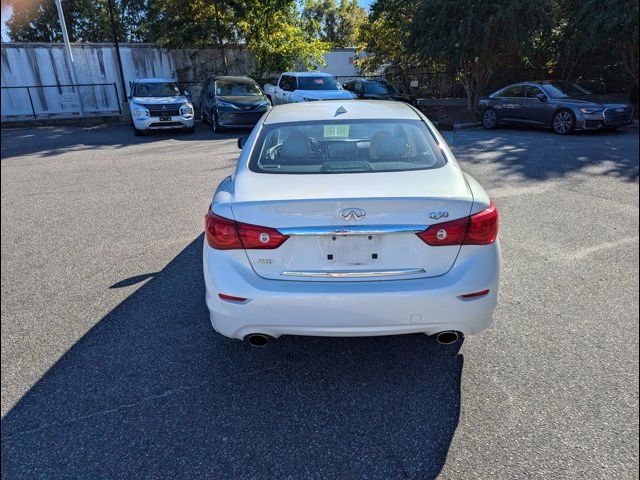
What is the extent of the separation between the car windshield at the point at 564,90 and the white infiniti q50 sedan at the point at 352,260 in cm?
1197

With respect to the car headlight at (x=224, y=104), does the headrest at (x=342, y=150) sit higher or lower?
higher

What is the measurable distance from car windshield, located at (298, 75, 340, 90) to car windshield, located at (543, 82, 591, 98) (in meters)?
6.99

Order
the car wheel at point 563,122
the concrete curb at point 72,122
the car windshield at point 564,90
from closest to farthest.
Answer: the car wheel at point 563,122, the car windshield at point 564,90, the concrete curb at point 72,122

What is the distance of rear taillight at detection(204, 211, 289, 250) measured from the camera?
7.52 feet

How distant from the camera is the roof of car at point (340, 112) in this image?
3381 mm

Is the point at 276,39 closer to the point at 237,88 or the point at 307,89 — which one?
the point at 307,89

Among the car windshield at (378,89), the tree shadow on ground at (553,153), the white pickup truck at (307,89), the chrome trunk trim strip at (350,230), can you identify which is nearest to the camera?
the chrome trunk trim strip at (350,230)

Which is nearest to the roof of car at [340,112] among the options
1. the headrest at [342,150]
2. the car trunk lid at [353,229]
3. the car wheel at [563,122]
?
the headrest at [342,150]

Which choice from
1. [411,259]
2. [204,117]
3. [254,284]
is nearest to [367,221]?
[411,259]

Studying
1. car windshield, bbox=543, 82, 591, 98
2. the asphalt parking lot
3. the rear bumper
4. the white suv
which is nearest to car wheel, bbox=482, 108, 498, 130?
car windshield, bbox=543, 82, 591, 98

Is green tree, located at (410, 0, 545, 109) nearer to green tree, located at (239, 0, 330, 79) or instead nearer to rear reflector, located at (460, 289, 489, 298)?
green tree, located at (239, 0, 330, 79)

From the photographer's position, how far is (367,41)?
946 inches

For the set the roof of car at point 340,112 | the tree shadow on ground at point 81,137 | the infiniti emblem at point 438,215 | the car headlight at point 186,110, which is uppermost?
the roof of car at point 340,112

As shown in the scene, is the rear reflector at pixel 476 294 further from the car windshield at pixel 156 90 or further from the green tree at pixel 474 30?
the green tree at pixel 474 30
